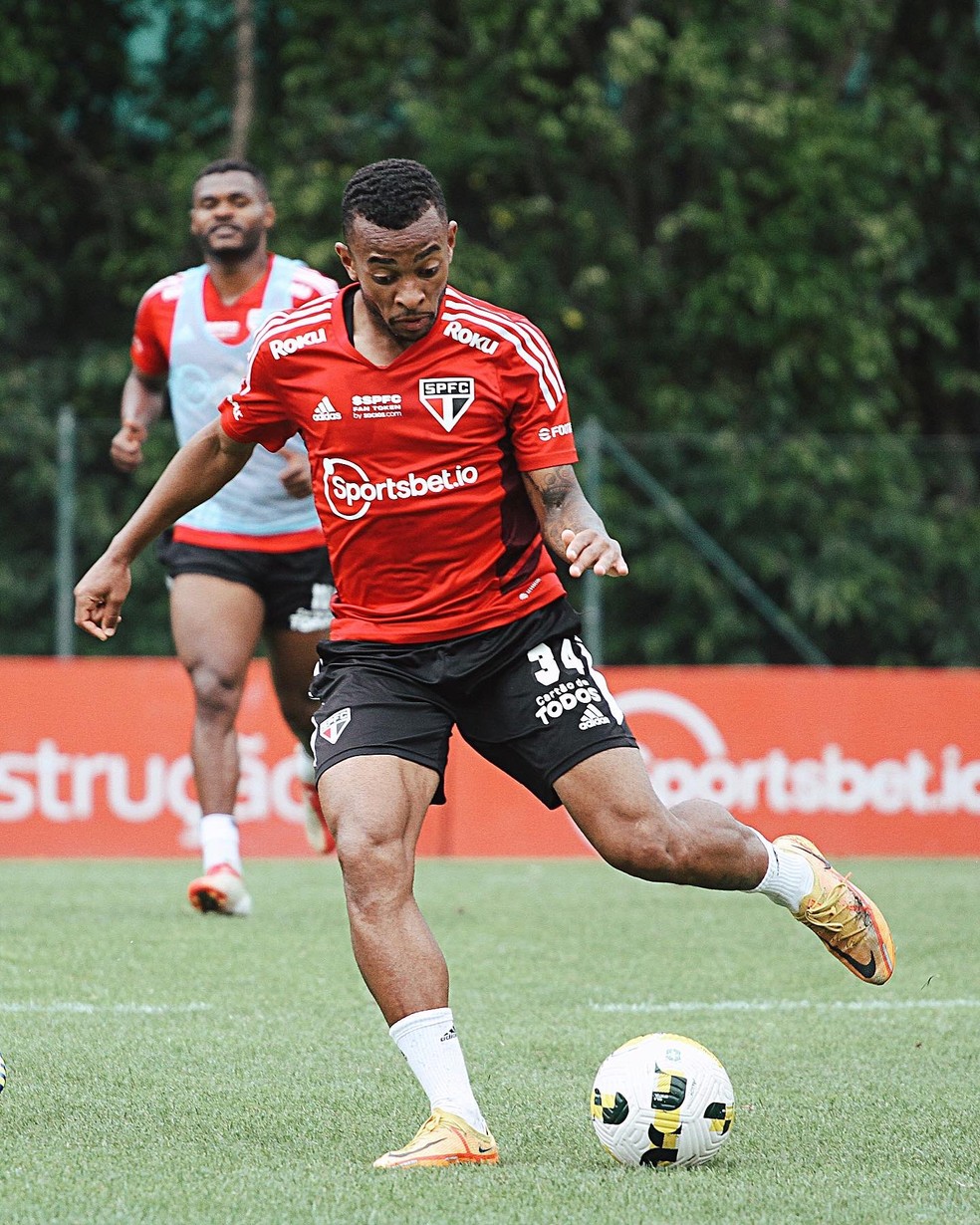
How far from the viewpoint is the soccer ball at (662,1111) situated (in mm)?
3906

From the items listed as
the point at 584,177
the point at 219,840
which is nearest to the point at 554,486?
the point at 219,840

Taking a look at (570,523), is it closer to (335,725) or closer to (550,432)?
(550,432)

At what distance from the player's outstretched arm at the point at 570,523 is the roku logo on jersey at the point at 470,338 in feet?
0.97

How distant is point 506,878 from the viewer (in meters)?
10.0

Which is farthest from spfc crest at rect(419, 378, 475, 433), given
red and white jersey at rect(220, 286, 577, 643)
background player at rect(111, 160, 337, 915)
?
background player at rect(111, 160, 337, 915)

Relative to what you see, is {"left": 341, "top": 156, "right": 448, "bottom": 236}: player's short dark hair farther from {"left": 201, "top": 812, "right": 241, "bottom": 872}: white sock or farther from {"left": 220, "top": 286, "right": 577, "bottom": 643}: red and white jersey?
{"left": 201, "top": 812, "right": 241, "bottom": 872}: white sock

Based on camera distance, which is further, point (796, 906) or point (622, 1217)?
point (796, 906)

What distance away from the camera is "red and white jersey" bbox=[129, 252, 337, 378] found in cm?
775

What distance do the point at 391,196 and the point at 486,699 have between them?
115cm

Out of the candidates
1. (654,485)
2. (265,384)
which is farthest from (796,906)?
(654,485)

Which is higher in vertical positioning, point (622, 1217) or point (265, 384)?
point (265, 384)

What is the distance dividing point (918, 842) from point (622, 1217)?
8944mm

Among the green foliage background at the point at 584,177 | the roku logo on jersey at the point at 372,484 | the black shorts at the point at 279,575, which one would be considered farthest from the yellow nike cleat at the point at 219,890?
the green foliage background at the point at 584,177

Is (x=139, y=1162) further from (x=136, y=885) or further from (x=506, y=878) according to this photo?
(x=506, y=878)
